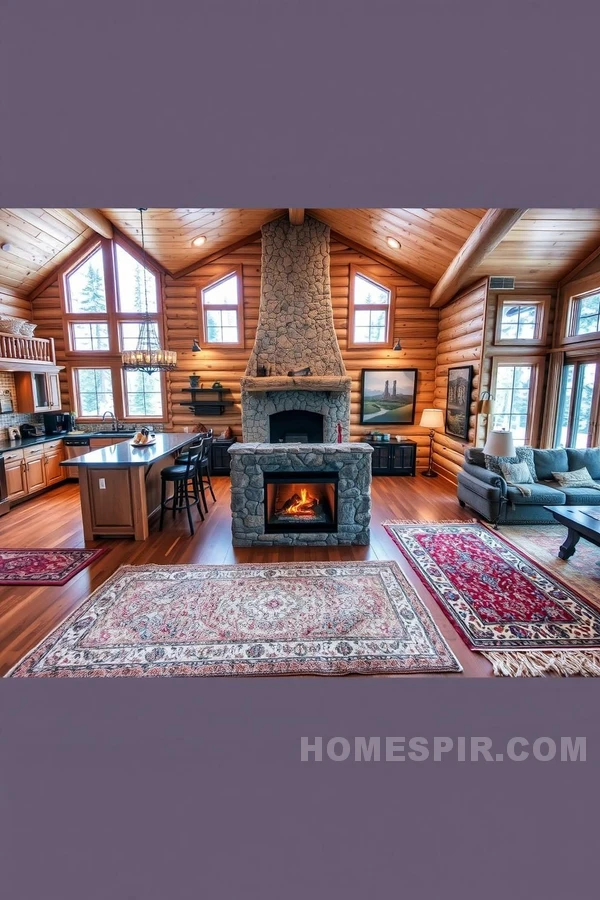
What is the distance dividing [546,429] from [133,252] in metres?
7.53

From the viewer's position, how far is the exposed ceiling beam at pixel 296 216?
18.9 ft

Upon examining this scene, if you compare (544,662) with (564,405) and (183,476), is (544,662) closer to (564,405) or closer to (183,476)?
(183,476)

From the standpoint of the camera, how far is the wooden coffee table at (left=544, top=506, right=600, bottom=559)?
3139 mm

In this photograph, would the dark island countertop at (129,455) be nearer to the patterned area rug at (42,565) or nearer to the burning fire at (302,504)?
the patterned area rug at (42,565)

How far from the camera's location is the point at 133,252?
6793 millimetres

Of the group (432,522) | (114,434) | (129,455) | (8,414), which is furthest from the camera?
(114,434)

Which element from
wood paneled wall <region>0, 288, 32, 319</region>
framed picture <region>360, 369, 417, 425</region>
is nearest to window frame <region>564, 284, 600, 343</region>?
framed picture <region>360, 369, 417, 425</region>

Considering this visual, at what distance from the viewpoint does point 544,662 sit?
7.35 feet

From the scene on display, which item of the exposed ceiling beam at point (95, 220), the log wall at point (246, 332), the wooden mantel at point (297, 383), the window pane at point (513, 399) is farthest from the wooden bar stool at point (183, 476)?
the window pane at point (513, 399)

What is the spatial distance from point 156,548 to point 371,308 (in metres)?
5.66

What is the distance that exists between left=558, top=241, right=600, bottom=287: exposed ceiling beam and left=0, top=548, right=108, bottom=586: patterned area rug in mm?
6732

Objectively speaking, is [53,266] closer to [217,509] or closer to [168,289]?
[168,289]

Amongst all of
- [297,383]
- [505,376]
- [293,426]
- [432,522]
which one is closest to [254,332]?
[297,383]

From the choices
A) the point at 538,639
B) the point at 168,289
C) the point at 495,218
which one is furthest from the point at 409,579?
the point at 168,289
